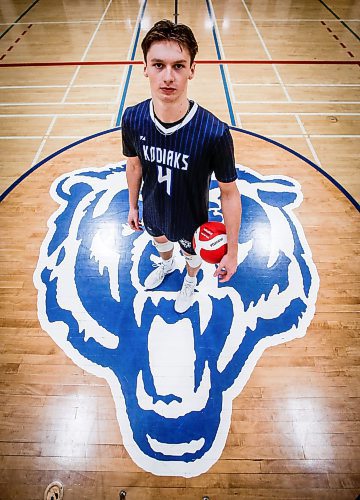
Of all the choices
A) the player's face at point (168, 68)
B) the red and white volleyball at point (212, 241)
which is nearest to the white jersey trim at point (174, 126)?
the player's face at point (168, 68)

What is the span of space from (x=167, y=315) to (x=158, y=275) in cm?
44

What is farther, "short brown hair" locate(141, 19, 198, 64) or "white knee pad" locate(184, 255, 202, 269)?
"white knee pad" locate(184, 255, 202, 269)

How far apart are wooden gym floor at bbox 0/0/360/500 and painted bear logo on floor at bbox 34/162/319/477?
0.11m

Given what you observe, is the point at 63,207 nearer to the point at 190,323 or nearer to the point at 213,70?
Result: the point at 190,323

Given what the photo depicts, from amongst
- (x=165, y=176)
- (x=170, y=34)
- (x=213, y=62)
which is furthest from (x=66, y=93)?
(x=170, y=34)

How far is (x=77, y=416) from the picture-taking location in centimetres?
245

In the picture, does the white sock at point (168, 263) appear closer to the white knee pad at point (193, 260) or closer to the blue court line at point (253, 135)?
the white knee pad at point (193, 260)

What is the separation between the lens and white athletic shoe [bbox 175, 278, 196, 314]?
298cm

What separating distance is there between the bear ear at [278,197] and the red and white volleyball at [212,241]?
2.00 meters

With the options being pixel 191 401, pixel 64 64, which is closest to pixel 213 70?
pixel 64 64

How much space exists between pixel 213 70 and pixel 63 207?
4.80 meters

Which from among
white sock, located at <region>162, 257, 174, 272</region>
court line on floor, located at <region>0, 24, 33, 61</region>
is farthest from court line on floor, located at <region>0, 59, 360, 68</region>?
white sock, located at <region>162, 257, 174, 272</region>

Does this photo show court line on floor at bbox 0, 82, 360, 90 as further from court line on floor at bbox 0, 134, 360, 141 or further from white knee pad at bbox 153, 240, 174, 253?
white knee pad at bbox 153, 240, 174, 253

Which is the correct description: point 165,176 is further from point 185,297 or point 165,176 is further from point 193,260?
point 185,297
